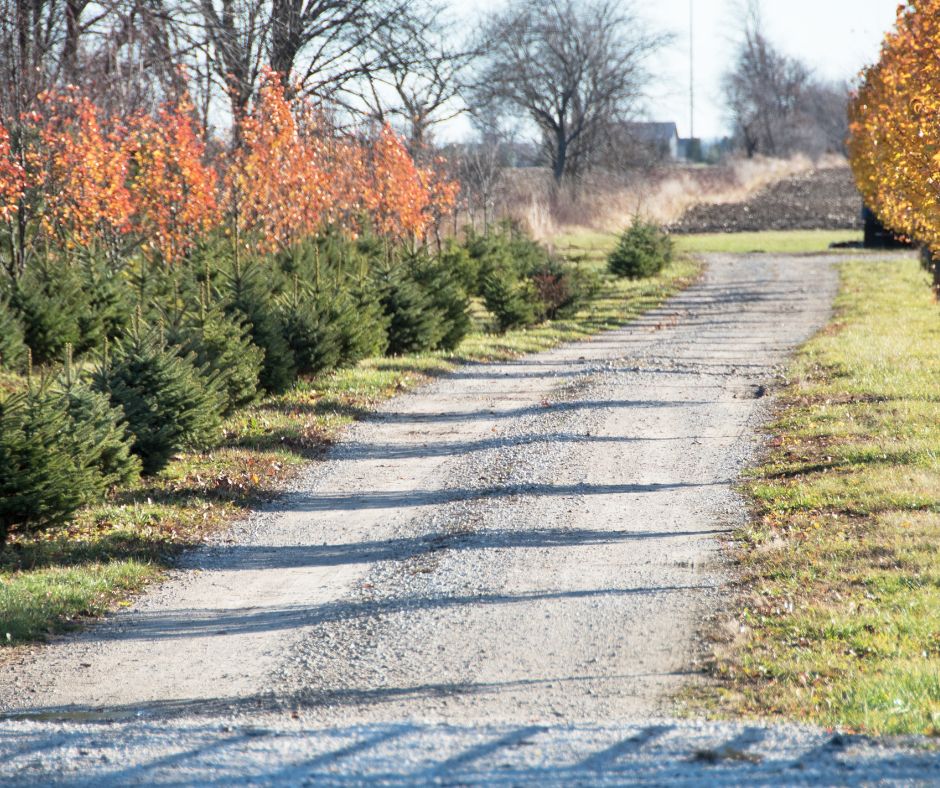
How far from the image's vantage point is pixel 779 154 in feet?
337

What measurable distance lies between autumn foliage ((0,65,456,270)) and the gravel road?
280 inches

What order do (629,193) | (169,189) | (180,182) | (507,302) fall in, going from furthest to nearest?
(629,193) → (507,302) → (180,182) → (169,189)

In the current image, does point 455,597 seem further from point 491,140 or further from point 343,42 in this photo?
point 491,140

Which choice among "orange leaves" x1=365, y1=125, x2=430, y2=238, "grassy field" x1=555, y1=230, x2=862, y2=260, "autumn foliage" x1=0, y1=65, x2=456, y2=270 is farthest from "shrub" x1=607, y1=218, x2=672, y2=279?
"autumn foliage" x1=0, y1=65, x2=456, y2=270

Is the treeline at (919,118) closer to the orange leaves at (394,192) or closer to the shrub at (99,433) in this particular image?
the shrub at (99,433)

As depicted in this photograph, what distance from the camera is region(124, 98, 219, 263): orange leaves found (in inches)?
787

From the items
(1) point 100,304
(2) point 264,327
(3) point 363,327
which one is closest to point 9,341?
(1) point 100,304

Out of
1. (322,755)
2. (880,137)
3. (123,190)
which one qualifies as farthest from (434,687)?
(880,137)

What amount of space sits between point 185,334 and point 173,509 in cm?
286

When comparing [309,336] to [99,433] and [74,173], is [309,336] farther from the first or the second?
[99,433]

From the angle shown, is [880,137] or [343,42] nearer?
[880,137]

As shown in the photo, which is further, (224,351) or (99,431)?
(224,351)

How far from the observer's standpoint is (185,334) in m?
12.0

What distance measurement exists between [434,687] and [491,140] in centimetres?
5090
